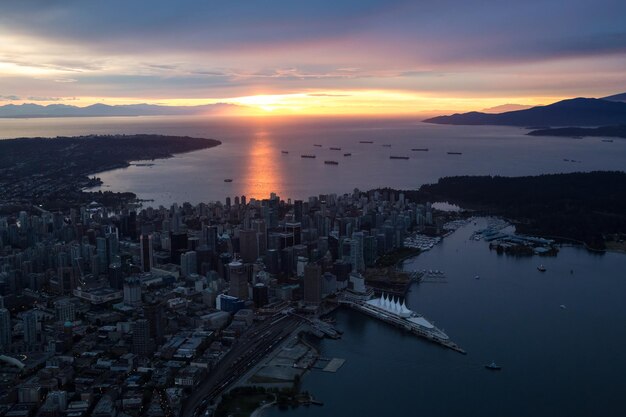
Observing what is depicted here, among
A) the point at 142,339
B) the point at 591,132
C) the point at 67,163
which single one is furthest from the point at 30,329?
the point at 591,132

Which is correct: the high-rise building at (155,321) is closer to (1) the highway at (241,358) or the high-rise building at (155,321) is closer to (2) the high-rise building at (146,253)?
(1) the highway at (241,358)

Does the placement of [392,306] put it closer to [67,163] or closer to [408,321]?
[408,321]

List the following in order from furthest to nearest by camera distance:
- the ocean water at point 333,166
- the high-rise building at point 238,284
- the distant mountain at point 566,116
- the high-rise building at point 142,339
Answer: the distant mountain at point 566,116, the ocean water at point 333,166, the high-rise building at point 238,284, the high-rise building at point 142,339

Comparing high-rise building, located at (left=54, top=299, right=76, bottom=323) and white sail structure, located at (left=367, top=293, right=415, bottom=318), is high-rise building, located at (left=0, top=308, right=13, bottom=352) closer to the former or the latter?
high-rise building, located at (left=54, top=299, right=76, bottom=323)

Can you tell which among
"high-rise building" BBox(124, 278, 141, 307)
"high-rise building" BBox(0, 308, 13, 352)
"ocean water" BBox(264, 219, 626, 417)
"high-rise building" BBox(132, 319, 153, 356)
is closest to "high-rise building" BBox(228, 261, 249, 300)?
"high-rise building" BBox(124, 278, 141, 307)

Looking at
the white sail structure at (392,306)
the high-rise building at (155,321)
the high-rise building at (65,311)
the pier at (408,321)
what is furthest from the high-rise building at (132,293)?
the white sail structure at (392,306)

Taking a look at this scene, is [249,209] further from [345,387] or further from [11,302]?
[345,387]
